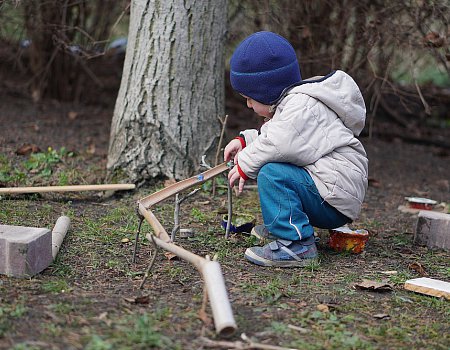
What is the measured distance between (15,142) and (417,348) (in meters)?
3.71

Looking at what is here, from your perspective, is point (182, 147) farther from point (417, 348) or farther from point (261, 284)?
point (417, 348)

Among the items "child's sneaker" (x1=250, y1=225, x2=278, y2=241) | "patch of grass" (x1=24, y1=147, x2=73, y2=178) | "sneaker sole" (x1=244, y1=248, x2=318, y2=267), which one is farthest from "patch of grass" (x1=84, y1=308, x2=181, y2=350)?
"patch of grass" (x1=24, y1=147, x2=73, y2=178)

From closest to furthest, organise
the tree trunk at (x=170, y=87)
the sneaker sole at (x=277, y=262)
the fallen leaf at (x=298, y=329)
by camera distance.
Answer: the fallen leaf at (x=298, y=329) < the sneaker sole at (x=277, y=262) < the tree trunk at (x=170, y=87)

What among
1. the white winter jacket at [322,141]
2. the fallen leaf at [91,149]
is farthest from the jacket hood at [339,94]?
the fallen leaf at [91,149]

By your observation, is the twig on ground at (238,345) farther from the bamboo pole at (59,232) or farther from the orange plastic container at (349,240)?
the orange plastic container at (349,240)

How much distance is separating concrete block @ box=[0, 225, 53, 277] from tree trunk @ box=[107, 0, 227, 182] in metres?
1.66

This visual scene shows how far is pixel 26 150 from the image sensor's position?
5129 mm

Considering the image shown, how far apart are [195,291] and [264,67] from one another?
1121 mm

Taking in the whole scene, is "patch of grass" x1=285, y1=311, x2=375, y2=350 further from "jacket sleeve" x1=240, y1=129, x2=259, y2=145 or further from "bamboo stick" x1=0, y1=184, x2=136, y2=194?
"bamboo stick" x1=0, y1=184, x2=136, y2=194

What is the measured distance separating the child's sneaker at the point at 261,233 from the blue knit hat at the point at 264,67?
0.73m

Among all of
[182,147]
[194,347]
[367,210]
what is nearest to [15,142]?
A: [182,147]

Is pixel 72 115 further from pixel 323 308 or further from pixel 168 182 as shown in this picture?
pixel 323 308

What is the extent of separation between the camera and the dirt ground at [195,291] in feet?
8.12

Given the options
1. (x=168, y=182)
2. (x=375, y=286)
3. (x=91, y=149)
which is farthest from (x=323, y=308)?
(x=91, y=149)
